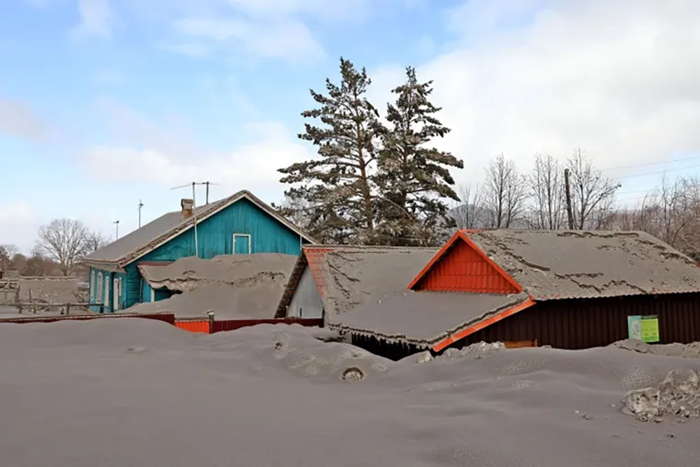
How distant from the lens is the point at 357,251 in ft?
65.6

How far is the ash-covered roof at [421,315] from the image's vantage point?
11.1m

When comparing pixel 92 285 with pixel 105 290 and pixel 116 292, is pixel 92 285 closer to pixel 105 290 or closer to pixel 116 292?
pixel 105 290

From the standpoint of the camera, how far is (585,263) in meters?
13.3

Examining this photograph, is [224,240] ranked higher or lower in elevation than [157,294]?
higher

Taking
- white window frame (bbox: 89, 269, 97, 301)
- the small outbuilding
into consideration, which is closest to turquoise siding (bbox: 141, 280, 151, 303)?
white window frame (bbox: 89, 269, 97, 301)

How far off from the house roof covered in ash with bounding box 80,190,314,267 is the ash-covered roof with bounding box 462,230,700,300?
17.1m

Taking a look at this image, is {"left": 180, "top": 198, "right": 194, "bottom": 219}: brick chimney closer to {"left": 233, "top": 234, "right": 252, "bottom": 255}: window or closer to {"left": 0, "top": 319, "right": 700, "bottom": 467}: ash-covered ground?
{"left": 233, "top": 234, "right": 252, "bottom": 255}: window

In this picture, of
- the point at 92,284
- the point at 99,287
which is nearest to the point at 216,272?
the point at 99,287

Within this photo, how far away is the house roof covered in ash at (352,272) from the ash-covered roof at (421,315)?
135cm

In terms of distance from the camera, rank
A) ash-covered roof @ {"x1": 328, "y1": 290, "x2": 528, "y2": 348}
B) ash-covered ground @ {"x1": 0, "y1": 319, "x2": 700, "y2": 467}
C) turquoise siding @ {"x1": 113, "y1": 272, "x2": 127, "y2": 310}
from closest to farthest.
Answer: ash-covered ground @ {"x1": 0, "y1": 319, "x2": 700, "y2": 467}, ash-covered roof @ {"x1": 328, "y1": 290, "x2": 528, "y2": 348}, turquoise siding @ {"x1": 113, "y1": 272, "x2": 127, "y2": 310}

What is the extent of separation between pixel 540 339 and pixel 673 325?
418cm

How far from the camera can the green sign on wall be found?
→ 12.9m

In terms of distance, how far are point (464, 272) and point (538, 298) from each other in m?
2.40

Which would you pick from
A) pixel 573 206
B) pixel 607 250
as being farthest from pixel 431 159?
pixel 607 250
